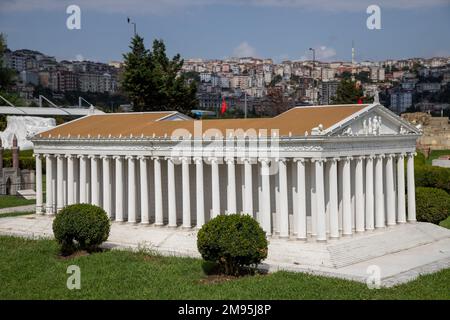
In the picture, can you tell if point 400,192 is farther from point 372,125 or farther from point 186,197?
point 186,197

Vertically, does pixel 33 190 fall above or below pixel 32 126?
below

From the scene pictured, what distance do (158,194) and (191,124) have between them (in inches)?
170

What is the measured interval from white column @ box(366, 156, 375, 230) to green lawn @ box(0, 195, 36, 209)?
28.5m

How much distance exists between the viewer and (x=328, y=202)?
3350 cm

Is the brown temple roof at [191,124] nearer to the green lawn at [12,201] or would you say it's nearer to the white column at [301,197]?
the white column at [301,197]

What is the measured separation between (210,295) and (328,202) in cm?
1034

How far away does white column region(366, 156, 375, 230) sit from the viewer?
3506 centimetres

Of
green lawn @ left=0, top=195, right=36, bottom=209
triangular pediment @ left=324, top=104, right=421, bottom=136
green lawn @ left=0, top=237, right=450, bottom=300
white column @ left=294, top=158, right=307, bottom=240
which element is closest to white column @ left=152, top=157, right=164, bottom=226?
green lawn @ left=0, top=237, right=450, bottom=300

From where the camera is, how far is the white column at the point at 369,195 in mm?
35062

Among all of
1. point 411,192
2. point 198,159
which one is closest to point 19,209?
point 198,159

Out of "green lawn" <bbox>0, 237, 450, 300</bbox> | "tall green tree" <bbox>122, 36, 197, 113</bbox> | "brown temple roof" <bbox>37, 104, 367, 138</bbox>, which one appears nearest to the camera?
"green lawn" <bbox>0, 237, 450, 300</bbox>

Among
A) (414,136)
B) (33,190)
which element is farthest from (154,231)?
(33,190)

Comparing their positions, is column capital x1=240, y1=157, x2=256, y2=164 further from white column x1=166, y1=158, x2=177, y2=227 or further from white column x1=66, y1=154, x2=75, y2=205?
white column x1=66, y1=154, x2=75, y2=205

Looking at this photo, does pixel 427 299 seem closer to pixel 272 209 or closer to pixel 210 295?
pixel 210 295
